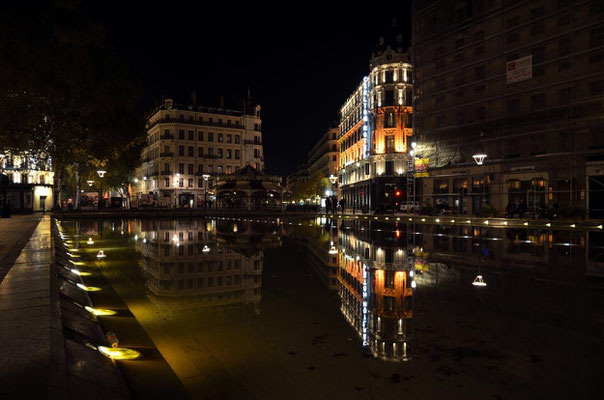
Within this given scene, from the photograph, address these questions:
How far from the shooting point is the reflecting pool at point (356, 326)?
379cm

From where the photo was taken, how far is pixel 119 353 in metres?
4.46

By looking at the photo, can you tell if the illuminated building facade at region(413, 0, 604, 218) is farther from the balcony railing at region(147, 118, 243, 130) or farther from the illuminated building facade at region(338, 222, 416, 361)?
the balcony railing at region(147, 118, 243, 130)

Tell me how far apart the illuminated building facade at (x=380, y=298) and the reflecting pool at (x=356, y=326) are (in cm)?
3

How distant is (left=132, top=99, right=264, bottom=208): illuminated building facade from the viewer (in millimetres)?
78938

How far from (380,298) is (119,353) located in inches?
159

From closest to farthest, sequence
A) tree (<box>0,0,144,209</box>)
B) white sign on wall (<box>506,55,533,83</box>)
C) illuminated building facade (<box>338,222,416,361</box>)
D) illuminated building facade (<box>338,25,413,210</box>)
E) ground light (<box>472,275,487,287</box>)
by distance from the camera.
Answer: illuminated building facade (<box>338,222,416,361</box>) < ground light (<box>472,275,487,287</box>) < tree (<box>0,0,144,209</box>) < white sign on wall (<box>506,55,533,83</box>) < illuminated building facade (<box>338,25,413,210</box>)

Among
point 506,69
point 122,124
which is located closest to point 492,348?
point 122,124

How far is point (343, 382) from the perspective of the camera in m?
3.79

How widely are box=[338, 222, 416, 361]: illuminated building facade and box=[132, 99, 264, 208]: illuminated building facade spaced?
6787cm

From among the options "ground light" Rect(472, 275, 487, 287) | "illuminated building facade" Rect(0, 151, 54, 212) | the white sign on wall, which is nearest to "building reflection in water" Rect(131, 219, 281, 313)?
"ground light" Rect(472, 275, 487, 287)

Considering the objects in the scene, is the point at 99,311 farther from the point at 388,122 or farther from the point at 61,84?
the point at 388,122

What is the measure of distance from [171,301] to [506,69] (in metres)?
38.3

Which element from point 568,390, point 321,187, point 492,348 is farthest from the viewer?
point 321,187

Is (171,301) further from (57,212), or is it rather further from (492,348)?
(57,212)
